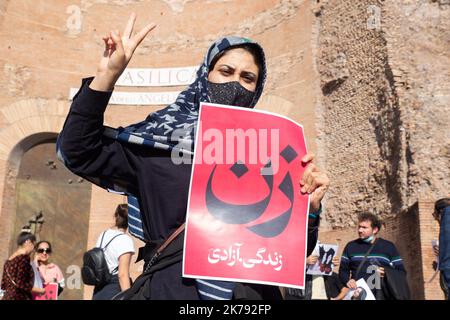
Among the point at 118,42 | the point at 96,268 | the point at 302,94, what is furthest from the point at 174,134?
the point at 302,94

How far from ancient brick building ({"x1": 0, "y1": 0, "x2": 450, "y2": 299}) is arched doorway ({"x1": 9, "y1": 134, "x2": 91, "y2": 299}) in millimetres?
27

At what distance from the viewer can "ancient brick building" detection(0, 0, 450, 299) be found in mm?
10750

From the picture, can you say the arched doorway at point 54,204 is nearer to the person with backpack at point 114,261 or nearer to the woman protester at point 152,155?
the person with backpack at point 114,261

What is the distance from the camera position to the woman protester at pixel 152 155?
2252 mm

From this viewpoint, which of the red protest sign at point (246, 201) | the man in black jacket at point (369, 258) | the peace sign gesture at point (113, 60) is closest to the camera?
the red protest sign at point (246, 201)

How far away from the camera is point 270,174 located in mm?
2381

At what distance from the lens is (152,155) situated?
2.43m

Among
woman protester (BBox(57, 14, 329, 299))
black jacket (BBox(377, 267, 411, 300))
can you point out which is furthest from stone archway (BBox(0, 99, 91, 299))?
woman protester (BBox(57, 14, 329, 299))

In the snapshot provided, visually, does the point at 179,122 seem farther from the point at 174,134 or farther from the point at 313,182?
the point at 313,182

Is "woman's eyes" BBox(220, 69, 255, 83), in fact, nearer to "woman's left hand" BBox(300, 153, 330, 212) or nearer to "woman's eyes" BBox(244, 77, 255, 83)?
"woman's eyes" BBox(244, 77, 255, 83)

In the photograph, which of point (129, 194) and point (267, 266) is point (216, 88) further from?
point (267, 266)

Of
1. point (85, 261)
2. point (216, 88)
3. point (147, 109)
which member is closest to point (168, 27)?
point (147, 109)

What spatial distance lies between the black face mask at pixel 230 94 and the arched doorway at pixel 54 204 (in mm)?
12799

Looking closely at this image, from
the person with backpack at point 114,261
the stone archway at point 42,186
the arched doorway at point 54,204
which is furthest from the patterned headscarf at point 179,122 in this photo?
the arched doorway at point 54,204
